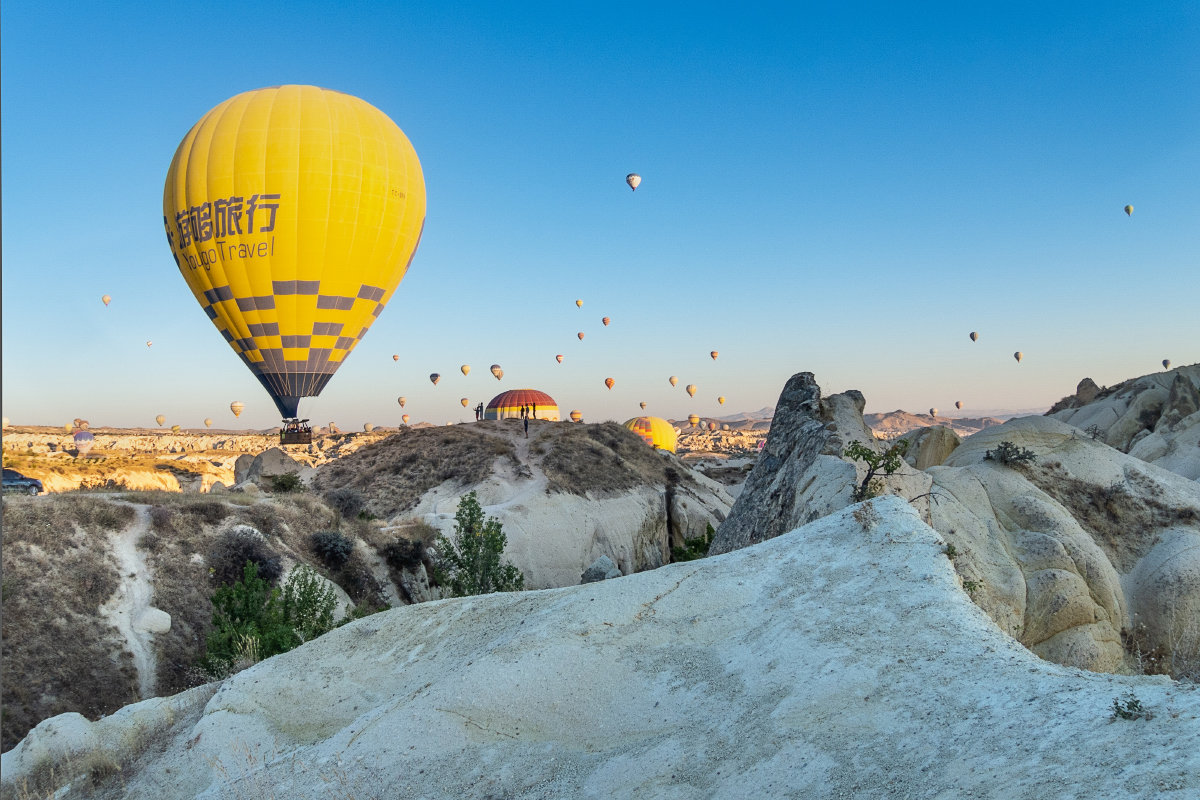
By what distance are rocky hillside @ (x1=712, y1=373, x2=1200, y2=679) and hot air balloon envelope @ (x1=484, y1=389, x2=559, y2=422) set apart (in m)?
56.1

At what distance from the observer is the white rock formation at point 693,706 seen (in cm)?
500

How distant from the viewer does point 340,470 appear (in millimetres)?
44844

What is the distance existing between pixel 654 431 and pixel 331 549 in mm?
58084

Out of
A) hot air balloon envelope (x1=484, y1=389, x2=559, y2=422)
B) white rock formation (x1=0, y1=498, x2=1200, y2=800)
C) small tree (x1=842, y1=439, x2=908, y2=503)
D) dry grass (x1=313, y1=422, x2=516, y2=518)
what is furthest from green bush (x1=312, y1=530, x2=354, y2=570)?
hot air balloon envelope (x1=484, y1=389, x2=559, y2=422)

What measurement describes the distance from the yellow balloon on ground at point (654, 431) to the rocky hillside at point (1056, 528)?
65734 mm

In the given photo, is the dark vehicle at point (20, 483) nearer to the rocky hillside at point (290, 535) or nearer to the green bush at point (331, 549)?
the rocky hillside at point (290, 535)

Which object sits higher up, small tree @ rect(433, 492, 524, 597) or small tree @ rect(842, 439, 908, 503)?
small tree @ rect(842, 439, 908, 503)

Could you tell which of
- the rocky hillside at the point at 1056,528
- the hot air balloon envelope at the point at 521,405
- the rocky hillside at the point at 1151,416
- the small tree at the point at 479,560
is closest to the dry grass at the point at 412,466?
the small tree at the point at 479,560

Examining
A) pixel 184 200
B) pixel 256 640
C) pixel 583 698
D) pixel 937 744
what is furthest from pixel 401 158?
pixel 937 744

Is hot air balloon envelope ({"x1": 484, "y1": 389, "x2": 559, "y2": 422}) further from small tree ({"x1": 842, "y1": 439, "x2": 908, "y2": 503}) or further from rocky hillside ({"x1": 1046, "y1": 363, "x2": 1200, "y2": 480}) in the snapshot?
small tree ({"x1": 842, "y1": 439, "x2": 908, "y2": 503})

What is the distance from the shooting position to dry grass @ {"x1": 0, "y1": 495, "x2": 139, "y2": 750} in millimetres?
17781

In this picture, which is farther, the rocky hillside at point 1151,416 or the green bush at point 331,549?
the rocky hillside at point 1151,416

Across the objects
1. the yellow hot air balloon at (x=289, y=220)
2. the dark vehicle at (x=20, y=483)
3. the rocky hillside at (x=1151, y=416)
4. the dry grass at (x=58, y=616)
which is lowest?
the dry grass at (x=58, y=616)

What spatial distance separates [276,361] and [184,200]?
28.4ft
